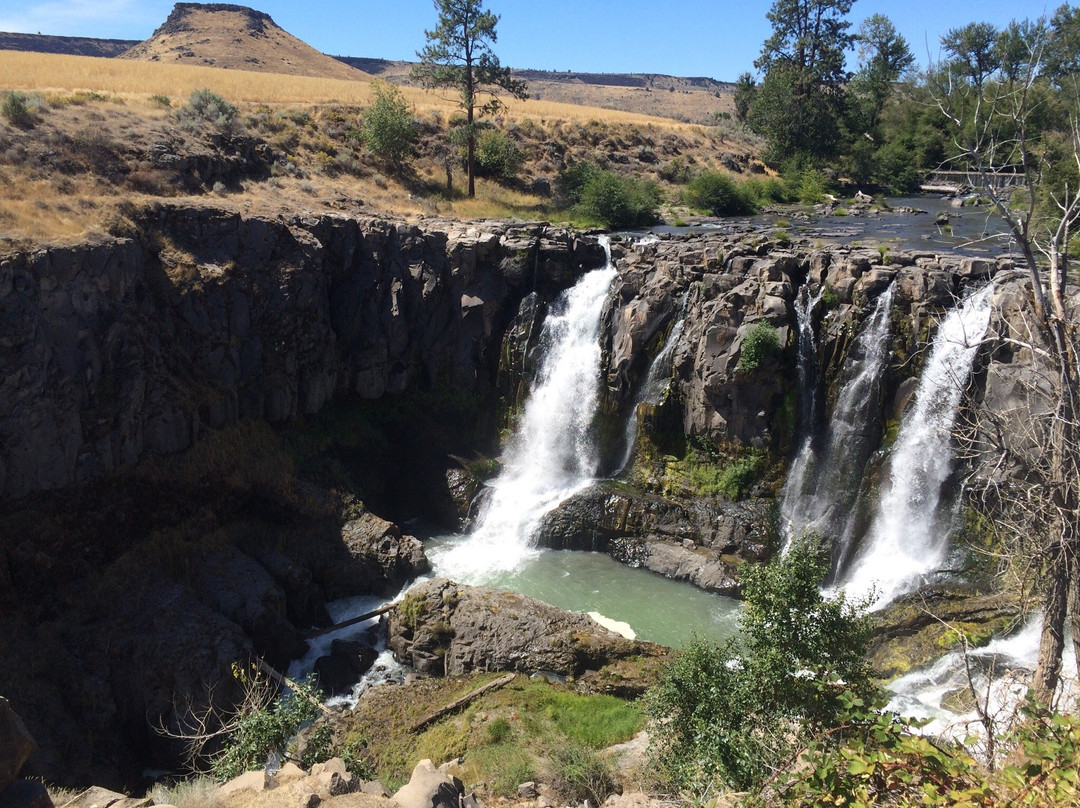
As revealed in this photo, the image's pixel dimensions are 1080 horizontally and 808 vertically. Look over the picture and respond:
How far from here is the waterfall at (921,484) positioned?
1811cm

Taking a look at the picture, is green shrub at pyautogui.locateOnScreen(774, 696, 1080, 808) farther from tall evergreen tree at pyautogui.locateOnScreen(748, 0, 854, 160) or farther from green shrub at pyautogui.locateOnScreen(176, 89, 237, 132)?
tall evergreen tree at pyautogui.locateOnScreen(748, 0, 854, 160)

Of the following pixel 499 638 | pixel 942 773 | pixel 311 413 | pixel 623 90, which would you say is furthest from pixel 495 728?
pixel 623 90

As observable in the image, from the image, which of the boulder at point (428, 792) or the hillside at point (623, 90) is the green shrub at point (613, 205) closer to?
the boulder at point (428, 792)

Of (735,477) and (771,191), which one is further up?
(771,191)

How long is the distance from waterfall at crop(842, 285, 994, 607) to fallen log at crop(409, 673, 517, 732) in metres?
9.04

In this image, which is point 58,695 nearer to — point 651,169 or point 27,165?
point 27,165

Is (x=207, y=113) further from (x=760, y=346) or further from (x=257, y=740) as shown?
(x=257, y=740)

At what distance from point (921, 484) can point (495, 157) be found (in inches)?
1158

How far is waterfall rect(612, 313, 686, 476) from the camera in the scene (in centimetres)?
2259

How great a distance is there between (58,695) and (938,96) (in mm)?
18180

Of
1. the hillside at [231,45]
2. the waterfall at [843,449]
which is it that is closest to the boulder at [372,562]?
the waterfall at [843,449]

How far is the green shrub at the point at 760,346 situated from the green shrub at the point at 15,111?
2422cm

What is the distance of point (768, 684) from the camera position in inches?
396

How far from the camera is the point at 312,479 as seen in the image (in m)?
22.5
